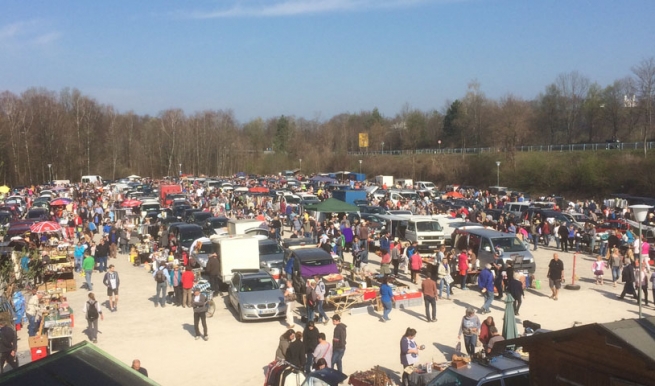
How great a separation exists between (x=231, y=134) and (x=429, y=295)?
257 ft

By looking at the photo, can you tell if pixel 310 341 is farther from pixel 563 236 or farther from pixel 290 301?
pixel 563 236

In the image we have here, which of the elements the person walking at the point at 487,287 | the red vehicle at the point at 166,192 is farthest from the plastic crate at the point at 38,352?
the red vehicle at the point at 166,192

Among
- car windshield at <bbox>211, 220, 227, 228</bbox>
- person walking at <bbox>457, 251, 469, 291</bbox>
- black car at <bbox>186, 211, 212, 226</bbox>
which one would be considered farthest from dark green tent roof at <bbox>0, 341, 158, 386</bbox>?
black car at <bbox>186, 211, 212, 226</bbox>

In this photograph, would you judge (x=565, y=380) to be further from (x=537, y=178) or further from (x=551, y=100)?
(x=551, y=100)

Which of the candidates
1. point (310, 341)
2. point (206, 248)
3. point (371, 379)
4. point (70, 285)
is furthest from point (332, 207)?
point (371, 379)

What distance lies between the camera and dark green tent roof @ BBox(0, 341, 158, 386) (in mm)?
2916

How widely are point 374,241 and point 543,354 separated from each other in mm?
19039

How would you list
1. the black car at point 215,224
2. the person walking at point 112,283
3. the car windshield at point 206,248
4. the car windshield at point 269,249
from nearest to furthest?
the person walking at point 112,283
the car windshield at point 269,249
the car windshield at point 206,248
the black car at point 215,224

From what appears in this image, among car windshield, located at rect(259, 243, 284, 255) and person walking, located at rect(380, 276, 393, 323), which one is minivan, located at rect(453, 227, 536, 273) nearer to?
person walking, located at rect(380, 276, 393, 323)

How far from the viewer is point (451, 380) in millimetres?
8062

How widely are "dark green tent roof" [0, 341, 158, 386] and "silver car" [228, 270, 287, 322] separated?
11585 millimetres

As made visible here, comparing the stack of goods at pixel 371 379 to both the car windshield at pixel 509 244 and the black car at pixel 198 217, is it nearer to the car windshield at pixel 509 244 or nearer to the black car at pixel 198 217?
the car windshield at pixel 509 244

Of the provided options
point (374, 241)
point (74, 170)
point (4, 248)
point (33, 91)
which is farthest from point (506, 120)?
point (33, 91)

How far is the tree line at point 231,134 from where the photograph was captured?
67.6 metres
